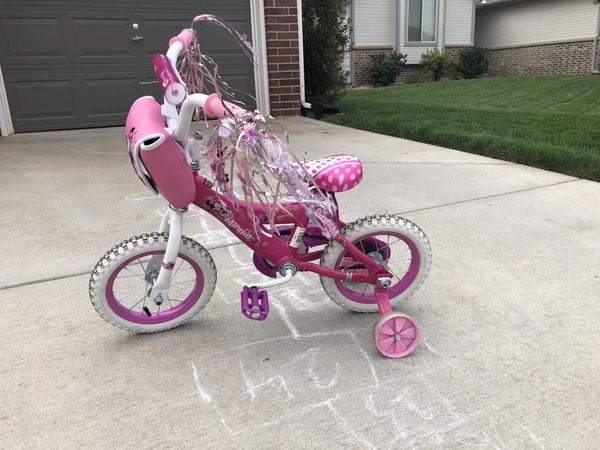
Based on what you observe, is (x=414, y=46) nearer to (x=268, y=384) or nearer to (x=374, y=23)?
(x=374, y=23)

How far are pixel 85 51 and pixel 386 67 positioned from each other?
42.9 feet

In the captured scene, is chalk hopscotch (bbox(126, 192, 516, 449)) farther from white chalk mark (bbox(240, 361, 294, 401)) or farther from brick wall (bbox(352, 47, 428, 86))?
brick wall (bbox(352, 47, 428, 86))

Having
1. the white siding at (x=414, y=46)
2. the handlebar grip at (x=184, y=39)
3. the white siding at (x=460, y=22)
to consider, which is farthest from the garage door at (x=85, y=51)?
the white siding at (x=460, y=22)

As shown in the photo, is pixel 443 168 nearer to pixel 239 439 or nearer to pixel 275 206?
pixel 275 206

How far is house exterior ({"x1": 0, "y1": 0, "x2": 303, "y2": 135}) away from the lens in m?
7.07

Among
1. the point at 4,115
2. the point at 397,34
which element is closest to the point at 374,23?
the point at 397,34

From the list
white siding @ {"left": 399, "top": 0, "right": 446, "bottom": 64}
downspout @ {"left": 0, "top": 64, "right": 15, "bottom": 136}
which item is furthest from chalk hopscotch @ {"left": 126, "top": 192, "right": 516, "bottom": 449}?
white siding @ {"left": 399, "top": 0, "right": 446, "bottom": 64}

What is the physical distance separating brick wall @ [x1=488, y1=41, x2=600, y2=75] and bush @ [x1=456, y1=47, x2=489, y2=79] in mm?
1095

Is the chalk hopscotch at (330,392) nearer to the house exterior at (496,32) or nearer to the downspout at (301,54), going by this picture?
the downspout at (301,54)

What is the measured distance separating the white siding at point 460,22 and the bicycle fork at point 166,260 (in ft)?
65.0

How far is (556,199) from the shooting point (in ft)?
13.1

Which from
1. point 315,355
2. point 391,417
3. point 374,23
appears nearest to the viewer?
point 391,417

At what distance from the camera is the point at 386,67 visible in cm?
1838

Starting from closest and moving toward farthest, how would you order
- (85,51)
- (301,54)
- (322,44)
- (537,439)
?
(537,439) → (85,51) → (301,54) → (322,44)
